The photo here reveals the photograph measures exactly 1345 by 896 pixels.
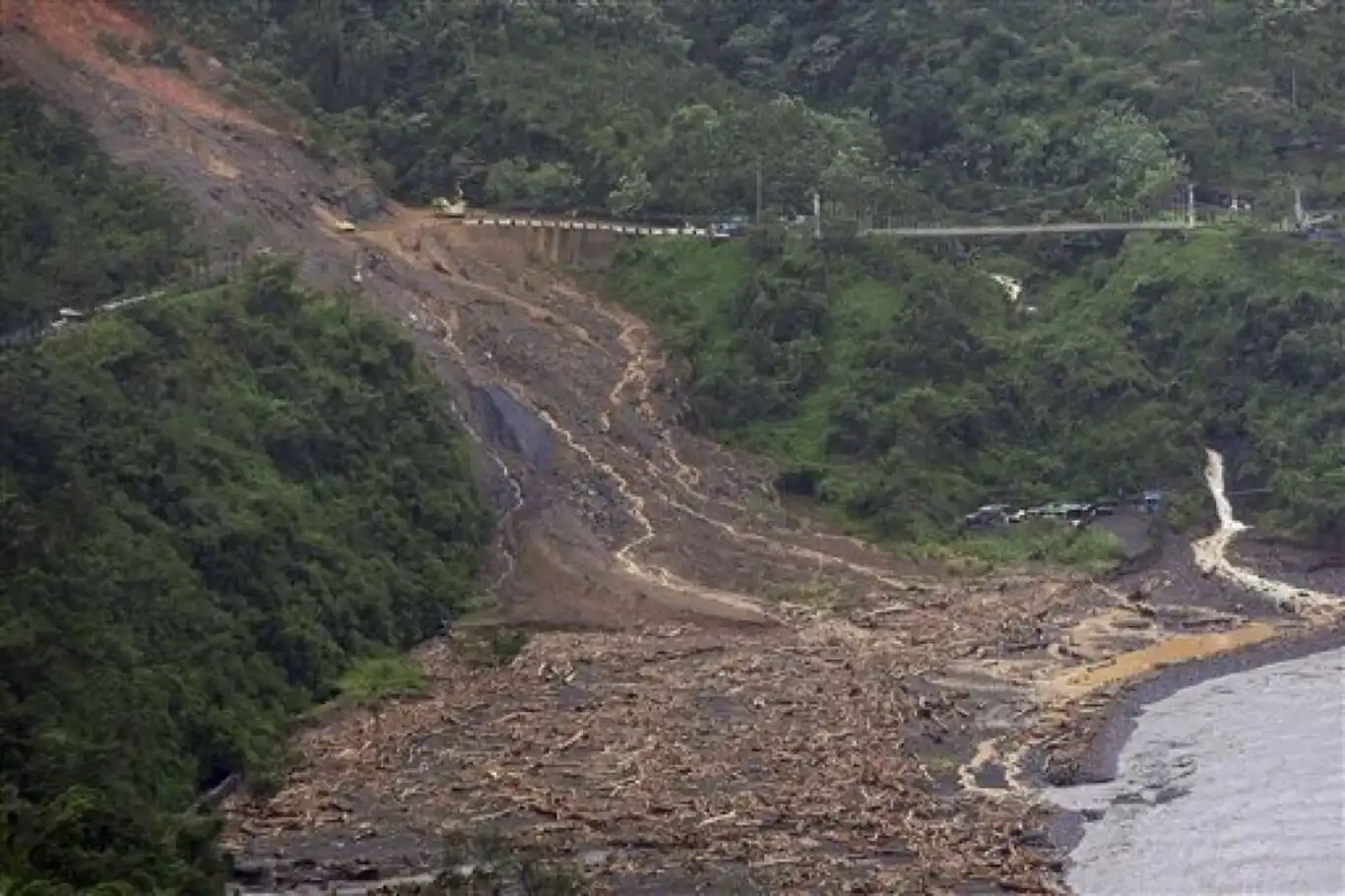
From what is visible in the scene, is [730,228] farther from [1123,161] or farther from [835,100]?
[835,100]

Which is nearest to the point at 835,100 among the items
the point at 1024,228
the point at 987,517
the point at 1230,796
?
the point at 1024,228

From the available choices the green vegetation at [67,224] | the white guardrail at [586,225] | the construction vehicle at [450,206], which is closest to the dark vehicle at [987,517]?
the white guardrail at [586,225]

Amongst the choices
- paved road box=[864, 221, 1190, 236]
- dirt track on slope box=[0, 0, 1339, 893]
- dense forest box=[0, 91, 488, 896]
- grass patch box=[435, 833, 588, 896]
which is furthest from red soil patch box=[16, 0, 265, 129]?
grass patch box=[435, 833, 588, 896]

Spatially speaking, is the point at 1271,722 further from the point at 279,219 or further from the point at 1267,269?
the point at 279,219

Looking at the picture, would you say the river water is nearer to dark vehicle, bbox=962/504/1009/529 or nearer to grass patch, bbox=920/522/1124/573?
grass patch, bbox=920/522/1124/573

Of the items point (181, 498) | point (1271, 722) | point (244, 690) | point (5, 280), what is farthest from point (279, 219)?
point (1271, 722)

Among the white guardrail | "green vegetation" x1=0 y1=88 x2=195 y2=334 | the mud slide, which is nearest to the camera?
"green vegetation" x1=0 y1=88 x2=195 y2=334
